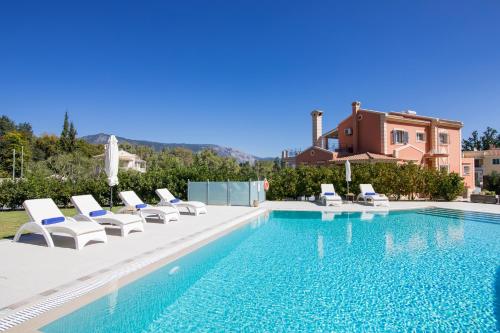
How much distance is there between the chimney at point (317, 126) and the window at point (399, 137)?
27.4ft

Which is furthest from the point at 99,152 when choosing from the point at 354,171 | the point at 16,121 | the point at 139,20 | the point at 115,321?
the point at 115,321

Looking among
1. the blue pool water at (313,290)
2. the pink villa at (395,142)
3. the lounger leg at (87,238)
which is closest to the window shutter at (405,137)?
the pink villa at (395,142)

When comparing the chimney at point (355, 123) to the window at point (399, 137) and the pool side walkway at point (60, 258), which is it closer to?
the window at point (399, 137)

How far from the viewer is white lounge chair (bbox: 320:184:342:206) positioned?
18.4 metres

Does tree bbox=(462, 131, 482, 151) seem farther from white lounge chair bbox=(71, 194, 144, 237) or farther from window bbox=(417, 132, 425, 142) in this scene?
white lounge chair bbox=(71, 194, 144, 237)

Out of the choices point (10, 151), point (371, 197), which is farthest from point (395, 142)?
point (10, 151)

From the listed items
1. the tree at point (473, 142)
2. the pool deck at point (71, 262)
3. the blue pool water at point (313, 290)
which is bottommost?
the blue pool water at point (313, 290)

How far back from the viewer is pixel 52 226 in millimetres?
7316

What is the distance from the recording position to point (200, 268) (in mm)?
6684

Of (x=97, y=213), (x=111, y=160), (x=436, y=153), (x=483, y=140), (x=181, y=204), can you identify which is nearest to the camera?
(x=97, y=213)

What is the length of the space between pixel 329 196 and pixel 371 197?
95.7 inches

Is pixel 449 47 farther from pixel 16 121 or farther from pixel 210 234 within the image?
pixel 16 121

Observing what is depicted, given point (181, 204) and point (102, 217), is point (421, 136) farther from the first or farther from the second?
point (102, 217)

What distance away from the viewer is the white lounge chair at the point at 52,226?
23.4ft
